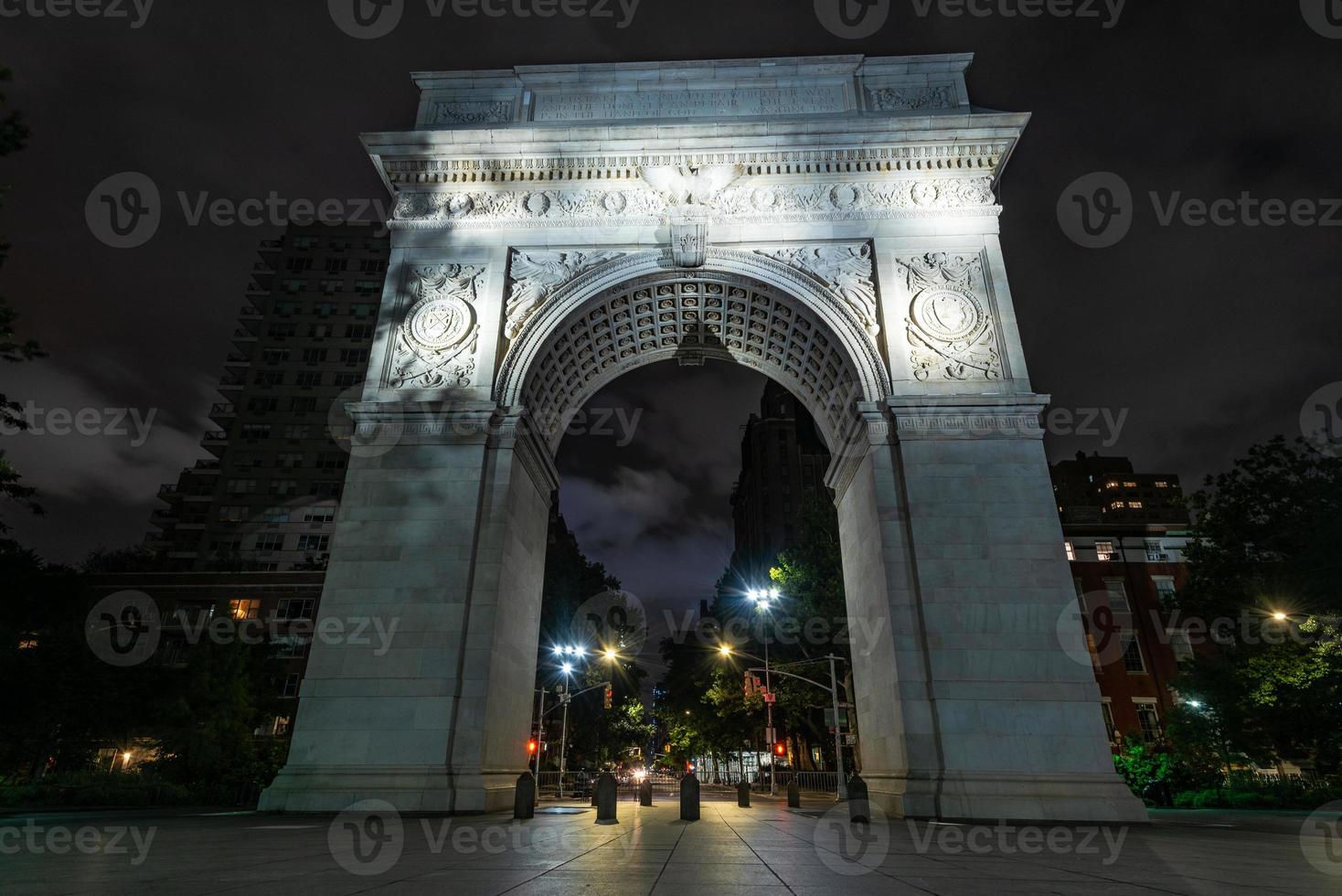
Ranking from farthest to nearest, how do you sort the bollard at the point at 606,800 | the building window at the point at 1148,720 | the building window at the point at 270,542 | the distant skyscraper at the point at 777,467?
the distant skyscraper at the point at 777,467
the building window at the point at 270,542
the building window at the point at 1148,720
the bollard at the point at 606,800

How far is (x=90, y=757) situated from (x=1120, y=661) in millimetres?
58922

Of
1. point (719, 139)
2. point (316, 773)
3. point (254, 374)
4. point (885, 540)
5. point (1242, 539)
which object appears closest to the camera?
point (316, 773)

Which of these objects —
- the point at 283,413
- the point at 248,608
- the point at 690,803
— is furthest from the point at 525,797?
the point at 283,413

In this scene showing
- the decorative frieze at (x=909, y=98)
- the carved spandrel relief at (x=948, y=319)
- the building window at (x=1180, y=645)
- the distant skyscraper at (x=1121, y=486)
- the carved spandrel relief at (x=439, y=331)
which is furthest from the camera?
the distant skyscraper at (x=1121, y=486)

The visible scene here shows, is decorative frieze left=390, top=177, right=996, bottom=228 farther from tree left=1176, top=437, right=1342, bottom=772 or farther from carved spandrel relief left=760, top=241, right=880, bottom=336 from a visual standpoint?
tree left=1176, top=437, right=1342, bottom=772

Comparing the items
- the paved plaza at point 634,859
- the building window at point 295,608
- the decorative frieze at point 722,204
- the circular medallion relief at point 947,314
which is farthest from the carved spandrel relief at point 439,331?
the building window at point 295,608

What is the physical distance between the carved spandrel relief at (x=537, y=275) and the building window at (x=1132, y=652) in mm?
41263

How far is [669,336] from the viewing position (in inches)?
925

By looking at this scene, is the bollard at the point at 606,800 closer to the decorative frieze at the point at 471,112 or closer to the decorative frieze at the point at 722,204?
the decorative frieze at the point at 722,204

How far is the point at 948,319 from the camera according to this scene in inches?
739

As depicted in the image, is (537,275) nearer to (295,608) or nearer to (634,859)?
(634,859)

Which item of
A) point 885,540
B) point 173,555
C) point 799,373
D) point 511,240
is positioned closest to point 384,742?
point 885,540

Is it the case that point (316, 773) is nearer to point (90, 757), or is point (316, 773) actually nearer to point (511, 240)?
point (511, 240)

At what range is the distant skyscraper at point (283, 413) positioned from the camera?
63125mm
